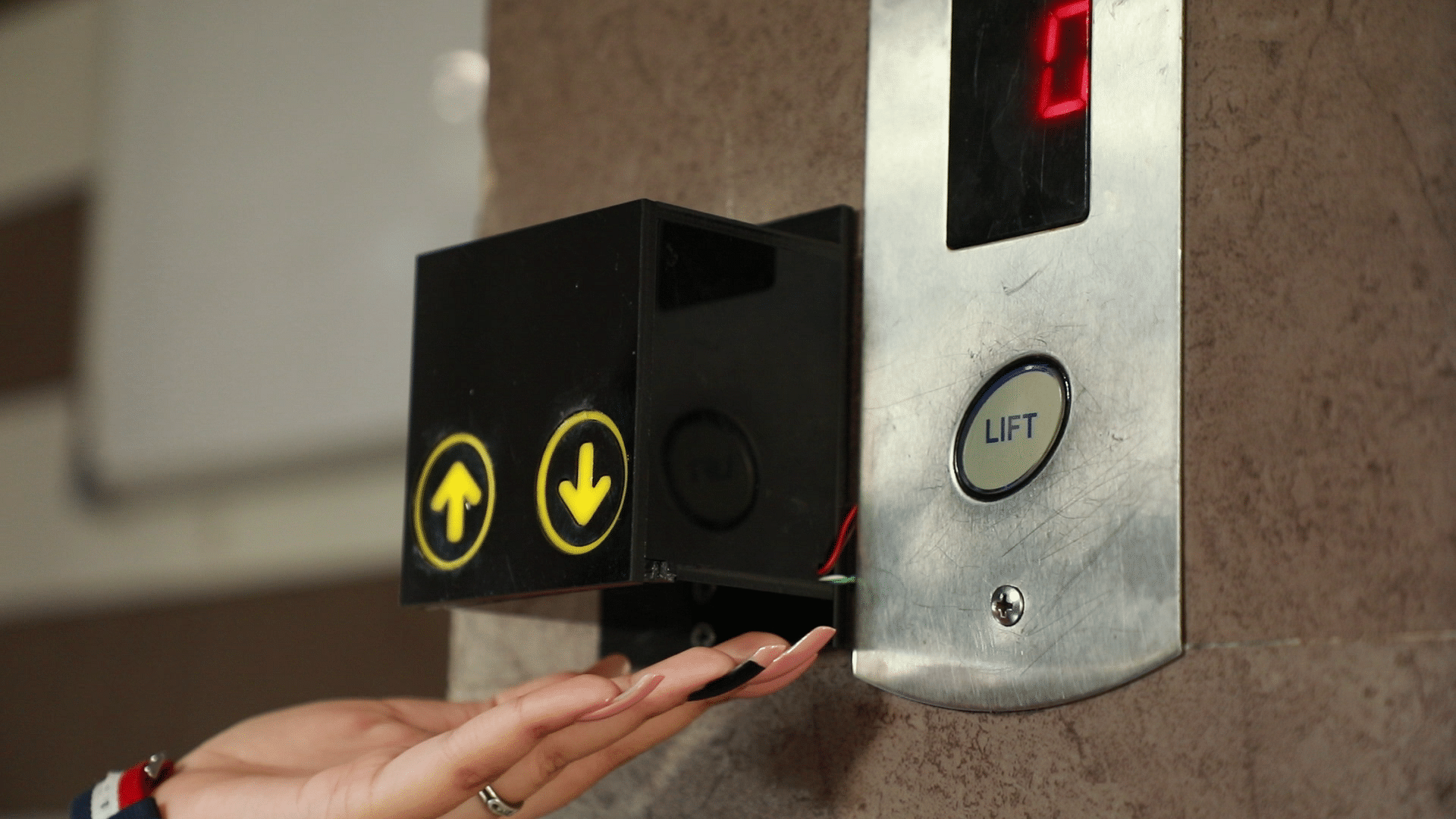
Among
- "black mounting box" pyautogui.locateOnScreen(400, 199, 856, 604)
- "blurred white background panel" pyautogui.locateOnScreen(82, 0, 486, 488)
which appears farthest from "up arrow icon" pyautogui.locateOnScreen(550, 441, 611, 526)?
"blurred white background panel" pyautogui.locateOnScreen(82, 0, 486, 488)

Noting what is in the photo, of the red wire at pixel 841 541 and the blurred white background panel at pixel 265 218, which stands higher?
the blurred white background panel at pixel 265 218

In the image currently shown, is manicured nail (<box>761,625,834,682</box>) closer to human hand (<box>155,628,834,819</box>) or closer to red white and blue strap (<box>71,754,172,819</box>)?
human hand (<box>155,628,834,819</box>)

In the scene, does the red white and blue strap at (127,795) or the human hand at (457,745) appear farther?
the red white and blue strap at (127,795)

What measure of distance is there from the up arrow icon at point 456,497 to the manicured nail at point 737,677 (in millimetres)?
152

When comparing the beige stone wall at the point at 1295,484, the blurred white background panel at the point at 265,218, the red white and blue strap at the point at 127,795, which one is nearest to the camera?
the beige stone wall at the point at 1295,484

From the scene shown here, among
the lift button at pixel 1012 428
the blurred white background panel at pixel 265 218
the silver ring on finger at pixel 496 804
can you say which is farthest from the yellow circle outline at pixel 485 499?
the blurred white background panel at pixel 265 218

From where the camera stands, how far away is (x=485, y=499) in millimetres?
618

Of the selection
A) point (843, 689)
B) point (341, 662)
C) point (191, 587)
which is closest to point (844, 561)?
point (843, 689)

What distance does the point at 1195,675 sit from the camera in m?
0.53

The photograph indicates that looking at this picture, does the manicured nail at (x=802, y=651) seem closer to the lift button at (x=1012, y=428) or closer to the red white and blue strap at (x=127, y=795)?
the lift button at (x=1012, y=428)

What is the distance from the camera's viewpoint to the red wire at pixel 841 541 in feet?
2.08

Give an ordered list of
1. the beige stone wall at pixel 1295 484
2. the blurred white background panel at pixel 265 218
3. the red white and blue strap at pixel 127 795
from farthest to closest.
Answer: the blurred white background panel at pixel 265 218, the red white and blue strap at pixel 127 795, the beige stone wall at pixel 1295 484

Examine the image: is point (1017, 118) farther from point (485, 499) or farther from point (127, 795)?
point (127, 795)

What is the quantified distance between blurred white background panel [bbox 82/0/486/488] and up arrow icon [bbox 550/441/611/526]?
0.50 m
